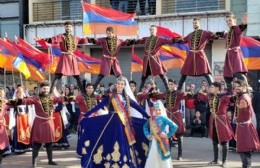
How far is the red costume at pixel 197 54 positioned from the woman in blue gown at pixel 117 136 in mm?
2551

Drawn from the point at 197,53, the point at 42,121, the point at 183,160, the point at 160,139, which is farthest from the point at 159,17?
the point at 160,139

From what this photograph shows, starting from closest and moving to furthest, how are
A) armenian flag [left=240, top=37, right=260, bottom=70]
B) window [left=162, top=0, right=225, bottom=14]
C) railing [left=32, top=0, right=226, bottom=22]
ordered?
armenian flag [left=240, top=37, right=260, bottom=70] < window [left=162, top=0, right=225, bottom=14] < railing [left=32, top=0, right=226, bottom=22]

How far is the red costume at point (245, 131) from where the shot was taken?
357 inches

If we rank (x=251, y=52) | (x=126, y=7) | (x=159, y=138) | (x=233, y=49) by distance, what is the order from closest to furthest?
(x=159, y=138)
(x=233, y=49)
(x=251, y=52)
(x=126, y=7)

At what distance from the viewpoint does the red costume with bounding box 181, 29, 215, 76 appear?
437 inches

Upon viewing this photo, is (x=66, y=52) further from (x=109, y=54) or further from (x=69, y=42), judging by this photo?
(x=109, y=54)

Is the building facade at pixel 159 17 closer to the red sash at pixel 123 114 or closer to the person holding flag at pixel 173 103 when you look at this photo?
the person holding flag at pixel 173 103

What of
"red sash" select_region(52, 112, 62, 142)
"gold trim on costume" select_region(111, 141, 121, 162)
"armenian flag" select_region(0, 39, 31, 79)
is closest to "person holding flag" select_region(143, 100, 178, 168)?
"gold trim on costume" select_region(111, 141, 121, 162)

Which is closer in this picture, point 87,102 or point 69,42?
point 87,102

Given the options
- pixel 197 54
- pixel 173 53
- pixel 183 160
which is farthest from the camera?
pixel 173 53

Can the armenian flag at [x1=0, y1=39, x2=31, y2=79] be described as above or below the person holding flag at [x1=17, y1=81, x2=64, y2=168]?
above

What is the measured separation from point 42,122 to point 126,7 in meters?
11.8

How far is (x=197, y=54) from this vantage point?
→ 11.2 m

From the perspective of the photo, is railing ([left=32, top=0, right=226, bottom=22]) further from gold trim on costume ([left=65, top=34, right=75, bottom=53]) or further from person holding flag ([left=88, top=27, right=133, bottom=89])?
gold trim on costume ([left=65, top=34, right=75, bottom=53])
